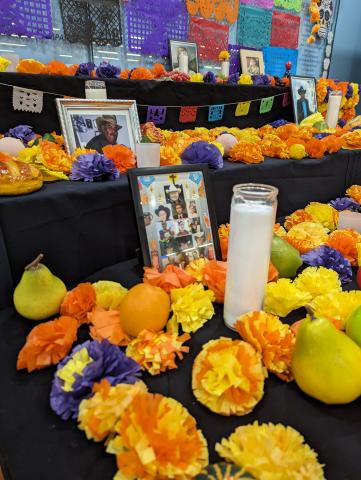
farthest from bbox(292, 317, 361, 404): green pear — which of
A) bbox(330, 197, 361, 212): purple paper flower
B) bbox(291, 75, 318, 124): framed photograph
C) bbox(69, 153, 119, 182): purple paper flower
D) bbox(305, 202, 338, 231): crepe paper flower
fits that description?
bbox(291, 75, 318, 124): framed photograph

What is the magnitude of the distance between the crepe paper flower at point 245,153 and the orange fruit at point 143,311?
2.50ft

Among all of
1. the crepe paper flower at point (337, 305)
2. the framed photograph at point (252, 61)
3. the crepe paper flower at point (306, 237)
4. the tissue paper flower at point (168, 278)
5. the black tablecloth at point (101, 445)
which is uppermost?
the framed photograph at point (252, 61)

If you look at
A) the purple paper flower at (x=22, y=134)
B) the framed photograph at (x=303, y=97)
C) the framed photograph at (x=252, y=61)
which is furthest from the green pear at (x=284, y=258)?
the framed photograph at (x=252, y=61)

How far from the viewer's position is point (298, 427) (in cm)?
47

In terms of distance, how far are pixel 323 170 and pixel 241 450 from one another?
1323 millimetres

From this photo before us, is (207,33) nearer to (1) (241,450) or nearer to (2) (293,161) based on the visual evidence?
(2) (293,161)

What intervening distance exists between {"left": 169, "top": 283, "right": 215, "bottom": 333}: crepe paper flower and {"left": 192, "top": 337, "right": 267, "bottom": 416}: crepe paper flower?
136 mm

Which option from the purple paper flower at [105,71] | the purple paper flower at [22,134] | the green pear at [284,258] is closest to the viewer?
the green pear at [284,258]

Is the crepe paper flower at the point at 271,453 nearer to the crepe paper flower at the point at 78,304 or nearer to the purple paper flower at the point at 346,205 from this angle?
the crepe paper flower at the point at 78,304

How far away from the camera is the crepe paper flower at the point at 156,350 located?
56 centimetres

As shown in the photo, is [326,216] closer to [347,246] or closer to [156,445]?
[347,246]

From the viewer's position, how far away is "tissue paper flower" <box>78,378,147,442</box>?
0.43 metres

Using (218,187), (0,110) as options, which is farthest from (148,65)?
(218,187)

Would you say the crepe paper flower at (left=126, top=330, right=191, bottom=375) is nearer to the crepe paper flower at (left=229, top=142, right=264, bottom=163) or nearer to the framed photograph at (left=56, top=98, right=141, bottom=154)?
the framed photograph at (left=56, top=98, right=141, bottom=154)
